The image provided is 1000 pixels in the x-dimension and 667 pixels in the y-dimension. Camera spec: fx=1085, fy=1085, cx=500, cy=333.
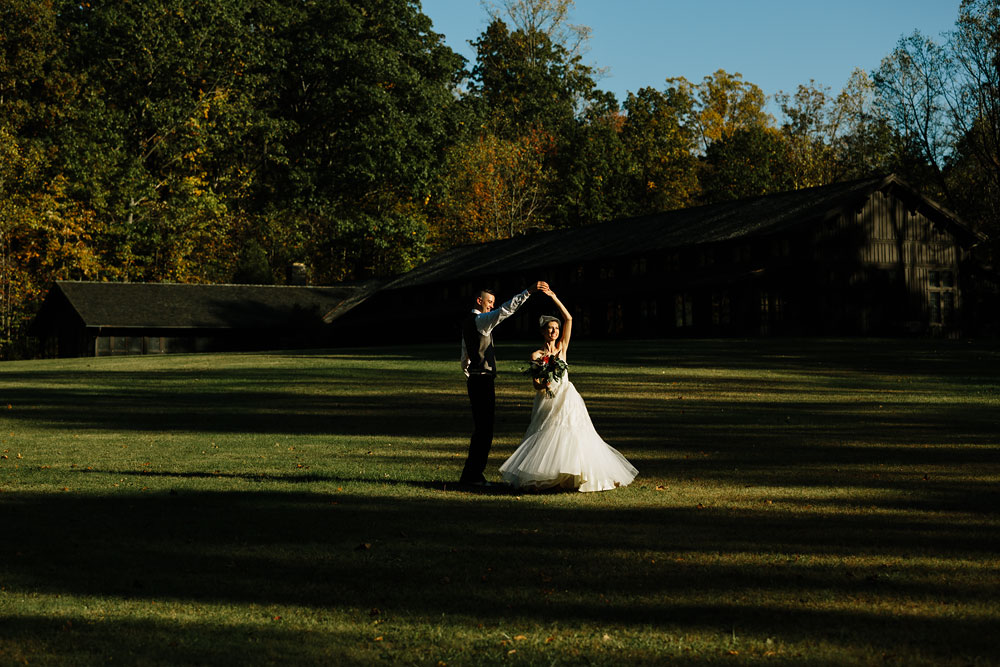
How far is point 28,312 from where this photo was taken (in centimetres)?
6462

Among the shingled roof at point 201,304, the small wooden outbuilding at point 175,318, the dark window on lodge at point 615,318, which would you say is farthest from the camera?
the small wooden outbuilding at point 175,318

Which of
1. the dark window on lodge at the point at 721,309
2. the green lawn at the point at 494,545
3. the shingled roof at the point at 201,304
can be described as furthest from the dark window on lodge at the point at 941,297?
the shingled roof at the point at 201,304

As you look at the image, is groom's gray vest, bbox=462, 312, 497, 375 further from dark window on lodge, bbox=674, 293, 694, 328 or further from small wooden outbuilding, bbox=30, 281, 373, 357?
small wooden outbuilding, bbox=30, 281, 373, 357

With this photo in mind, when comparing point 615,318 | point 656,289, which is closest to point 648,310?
point 656,289

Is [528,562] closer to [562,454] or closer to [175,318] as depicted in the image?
[562,454]

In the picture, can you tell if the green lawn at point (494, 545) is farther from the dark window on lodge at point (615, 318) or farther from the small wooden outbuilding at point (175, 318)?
the small wooden outbuilding at point (175, 318)

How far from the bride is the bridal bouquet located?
0.04 feet

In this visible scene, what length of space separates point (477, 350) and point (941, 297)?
44.6 metres

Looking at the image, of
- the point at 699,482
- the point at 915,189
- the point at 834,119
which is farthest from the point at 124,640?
the point at 834,119

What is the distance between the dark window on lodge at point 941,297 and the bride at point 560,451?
43.3 metres

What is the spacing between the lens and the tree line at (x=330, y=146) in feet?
195

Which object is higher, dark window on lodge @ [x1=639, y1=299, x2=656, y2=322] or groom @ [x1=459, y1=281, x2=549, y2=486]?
dark window on lodge @ [x1=639, y1=299, x2=656, y2=322]

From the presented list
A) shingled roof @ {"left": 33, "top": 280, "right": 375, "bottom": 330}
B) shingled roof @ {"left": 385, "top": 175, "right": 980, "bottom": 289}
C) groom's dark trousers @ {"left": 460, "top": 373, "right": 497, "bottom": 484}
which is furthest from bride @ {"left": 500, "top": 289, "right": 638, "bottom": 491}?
shingled roof @ {"left": 33, "top": 280, "right": 375, "bottom": 330}

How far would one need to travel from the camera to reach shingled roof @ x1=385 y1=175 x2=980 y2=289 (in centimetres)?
4897
